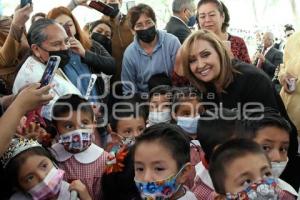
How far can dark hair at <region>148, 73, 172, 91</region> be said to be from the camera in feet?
10.8

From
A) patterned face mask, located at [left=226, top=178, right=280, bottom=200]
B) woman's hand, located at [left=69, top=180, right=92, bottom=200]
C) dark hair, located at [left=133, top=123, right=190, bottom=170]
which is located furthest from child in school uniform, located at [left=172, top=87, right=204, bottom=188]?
patterned face mask, located at [left=226, top=178, right=280, bottom=200]

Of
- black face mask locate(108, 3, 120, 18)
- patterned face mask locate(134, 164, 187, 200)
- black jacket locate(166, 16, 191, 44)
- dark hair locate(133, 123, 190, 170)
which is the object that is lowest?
patterned face mask locate(134, 164, 187, 200)

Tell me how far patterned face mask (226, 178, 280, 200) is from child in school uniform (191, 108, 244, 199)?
1.25 ft

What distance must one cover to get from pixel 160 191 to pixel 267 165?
0.44m

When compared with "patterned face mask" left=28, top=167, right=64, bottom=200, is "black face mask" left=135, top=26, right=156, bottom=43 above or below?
above

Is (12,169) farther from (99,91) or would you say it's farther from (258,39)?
(258,39)

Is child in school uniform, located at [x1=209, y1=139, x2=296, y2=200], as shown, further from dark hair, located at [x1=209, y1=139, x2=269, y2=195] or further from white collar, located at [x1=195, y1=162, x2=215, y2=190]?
white collar, located at [x1=195, y1=162, x2=215, y2=190]

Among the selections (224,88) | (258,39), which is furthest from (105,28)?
(258,39)

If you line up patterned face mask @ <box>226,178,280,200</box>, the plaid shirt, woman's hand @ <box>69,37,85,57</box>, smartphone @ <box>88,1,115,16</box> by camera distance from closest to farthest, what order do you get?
patterned face mask @ <box>226,178,280,200</box> < the plaid shirt < woman's hand @ <box>69,37,85,57</box> < smartphone @ <box>88,1,115,16</box>

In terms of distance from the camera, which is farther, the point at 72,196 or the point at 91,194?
the point at 91,194

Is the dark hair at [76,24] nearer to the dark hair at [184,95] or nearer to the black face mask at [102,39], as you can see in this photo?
the black face mask at [102,39]

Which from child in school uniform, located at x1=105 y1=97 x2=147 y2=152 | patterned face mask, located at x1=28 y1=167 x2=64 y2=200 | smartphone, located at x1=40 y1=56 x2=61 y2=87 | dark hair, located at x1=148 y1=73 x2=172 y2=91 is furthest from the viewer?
dark hair, located at x1=148 y1=73 x2=172 y2=91

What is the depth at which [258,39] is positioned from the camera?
7273 millimetres

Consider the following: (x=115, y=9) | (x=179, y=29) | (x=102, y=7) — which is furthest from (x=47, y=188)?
(x=179, y=29)
